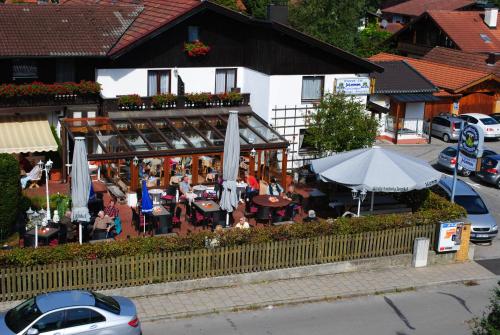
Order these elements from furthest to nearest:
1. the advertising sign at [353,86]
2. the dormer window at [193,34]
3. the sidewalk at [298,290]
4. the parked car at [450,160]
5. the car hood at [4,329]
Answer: the parked car at [450,160] → the advertising sign at [353,86] → the dormer window at [193,34] → the sidewalk at [298,290] → the car hood at [4,329]

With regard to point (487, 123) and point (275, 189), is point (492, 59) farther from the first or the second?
point (275, 189)

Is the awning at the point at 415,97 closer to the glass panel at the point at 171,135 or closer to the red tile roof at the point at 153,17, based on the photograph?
the red tile roof at the point at 153,17

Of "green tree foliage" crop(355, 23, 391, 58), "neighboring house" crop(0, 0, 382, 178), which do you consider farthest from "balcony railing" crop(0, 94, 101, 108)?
"green tree foliage" crop(355, 23, 391, 58)

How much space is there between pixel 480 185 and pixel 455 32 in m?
26.1

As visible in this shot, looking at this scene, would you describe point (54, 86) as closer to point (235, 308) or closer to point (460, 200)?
point (235, 308)

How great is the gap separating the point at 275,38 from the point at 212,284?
14.6 metres

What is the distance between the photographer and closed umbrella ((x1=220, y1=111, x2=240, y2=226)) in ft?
80.0

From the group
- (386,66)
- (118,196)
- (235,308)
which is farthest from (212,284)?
(386,66)

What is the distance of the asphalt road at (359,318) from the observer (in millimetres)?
18922

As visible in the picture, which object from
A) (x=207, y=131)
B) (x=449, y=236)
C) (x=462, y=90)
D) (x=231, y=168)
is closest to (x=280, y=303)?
(x=231, y=168)

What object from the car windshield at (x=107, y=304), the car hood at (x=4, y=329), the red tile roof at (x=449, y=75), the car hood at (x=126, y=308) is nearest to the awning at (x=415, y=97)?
the red tile roof at (x=449, y=75)

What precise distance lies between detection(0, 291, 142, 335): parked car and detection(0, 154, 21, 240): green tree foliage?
6.75 m

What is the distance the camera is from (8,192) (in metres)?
22.8

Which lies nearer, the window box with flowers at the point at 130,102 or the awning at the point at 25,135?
the awning at the point at 25,135
